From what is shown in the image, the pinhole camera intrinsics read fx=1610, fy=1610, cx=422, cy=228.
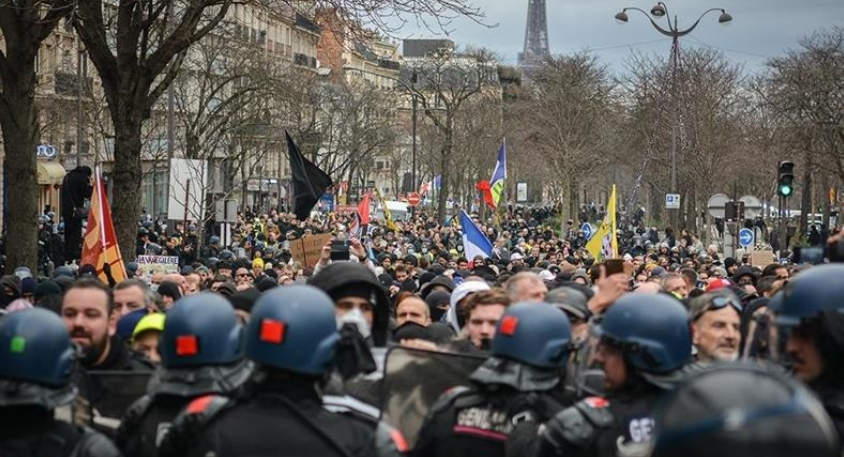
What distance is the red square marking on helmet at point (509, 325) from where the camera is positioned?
534 centimetres

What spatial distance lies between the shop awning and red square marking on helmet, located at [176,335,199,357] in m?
49.5

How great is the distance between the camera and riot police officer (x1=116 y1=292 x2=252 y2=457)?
4.88m

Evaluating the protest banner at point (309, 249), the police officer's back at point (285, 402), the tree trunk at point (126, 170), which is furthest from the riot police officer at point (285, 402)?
the protest banner at point (309, 249)

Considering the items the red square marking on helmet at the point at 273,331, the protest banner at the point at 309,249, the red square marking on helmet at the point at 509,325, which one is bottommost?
the protest banner at the point at 309,249

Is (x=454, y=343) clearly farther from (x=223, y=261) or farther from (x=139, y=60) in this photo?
(x=223, y=261)

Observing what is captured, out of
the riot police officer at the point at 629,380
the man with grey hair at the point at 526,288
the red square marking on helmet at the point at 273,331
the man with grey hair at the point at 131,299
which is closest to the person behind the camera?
the red square marking on helmet at the point at 273,331

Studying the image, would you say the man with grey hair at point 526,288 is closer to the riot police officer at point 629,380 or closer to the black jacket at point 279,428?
the riot police officer at point 629,380

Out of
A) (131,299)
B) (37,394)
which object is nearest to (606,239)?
(131,299)

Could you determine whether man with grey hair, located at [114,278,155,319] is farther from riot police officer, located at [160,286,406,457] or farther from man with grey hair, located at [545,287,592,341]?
riot police officer, located at [160,286,406,457]

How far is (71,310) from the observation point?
7074mm

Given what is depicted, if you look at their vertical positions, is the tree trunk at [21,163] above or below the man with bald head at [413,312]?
above

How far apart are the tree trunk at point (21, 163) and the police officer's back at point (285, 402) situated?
14959 millimetres

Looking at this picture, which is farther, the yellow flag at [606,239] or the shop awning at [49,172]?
the shop awning at [49,172]

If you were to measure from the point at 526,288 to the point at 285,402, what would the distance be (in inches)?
170
